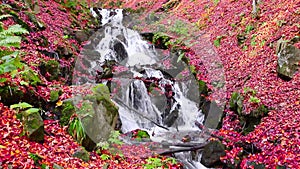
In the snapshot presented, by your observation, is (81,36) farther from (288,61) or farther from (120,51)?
(288,61)

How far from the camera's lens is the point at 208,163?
6.48 metres

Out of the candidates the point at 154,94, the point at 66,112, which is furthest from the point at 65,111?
the point at 154,94

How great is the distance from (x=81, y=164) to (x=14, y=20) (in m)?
5.98

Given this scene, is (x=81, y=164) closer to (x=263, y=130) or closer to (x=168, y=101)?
(x=263, y=130)

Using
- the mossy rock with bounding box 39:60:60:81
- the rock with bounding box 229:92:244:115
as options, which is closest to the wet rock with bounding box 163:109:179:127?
the rock with bounding box 229:92:244:115

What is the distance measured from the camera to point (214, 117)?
26.9 ft

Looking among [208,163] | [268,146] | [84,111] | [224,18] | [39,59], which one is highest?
[224,18]

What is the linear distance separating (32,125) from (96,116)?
1.75 m

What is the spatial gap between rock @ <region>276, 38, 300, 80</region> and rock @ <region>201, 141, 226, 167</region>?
2.97m

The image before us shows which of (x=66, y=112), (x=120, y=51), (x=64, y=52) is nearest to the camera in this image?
(x=66, y=112)

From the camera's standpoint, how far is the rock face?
5551mm

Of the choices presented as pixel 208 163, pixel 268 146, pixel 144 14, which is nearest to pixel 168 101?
pixel 208 163

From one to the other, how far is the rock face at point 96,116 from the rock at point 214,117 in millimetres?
3444

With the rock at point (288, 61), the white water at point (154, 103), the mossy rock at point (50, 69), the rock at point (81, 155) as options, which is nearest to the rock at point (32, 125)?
the rock at point (81, 155)
